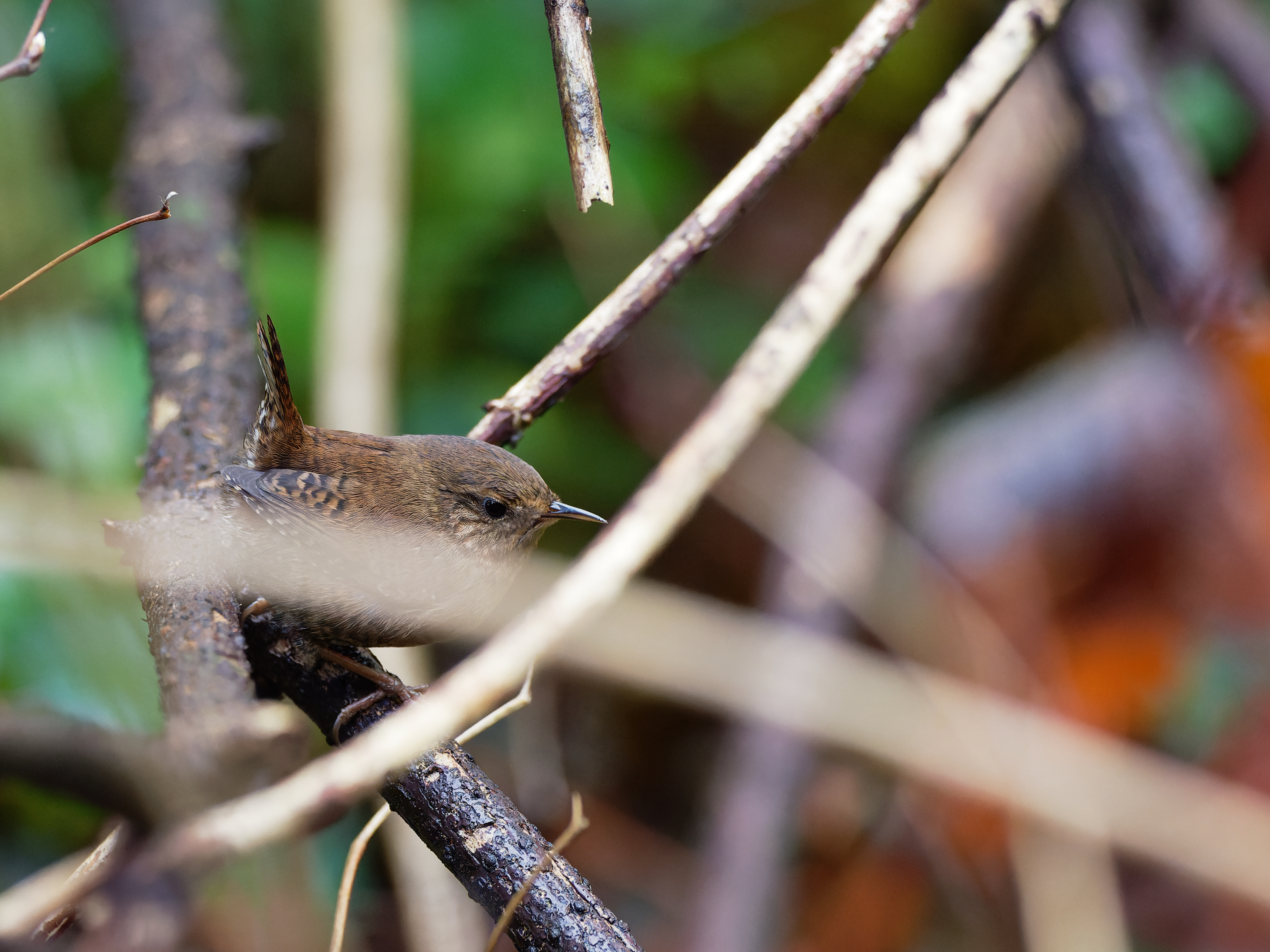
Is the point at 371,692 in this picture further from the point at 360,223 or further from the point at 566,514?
the point at 360,223

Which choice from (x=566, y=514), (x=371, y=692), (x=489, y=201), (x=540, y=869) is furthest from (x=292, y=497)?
(x=489, y=201)

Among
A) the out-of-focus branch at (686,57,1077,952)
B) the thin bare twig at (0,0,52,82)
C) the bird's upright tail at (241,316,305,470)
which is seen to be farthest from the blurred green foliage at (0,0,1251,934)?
the thin bare twig at (0,0,52,82)

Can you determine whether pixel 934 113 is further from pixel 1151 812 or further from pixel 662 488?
pixel 1151 812

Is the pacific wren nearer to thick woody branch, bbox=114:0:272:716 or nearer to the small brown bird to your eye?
the small brown bird

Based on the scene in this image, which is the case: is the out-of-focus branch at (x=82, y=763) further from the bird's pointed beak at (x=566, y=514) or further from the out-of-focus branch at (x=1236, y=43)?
the out-of-focus branch at (x=1236, y=43)

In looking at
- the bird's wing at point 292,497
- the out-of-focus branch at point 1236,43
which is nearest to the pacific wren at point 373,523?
the bird's wing at point 292,497

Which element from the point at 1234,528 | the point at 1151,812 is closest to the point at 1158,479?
the point at 1234,528

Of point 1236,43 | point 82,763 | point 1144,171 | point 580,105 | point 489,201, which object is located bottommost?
point 82,763
